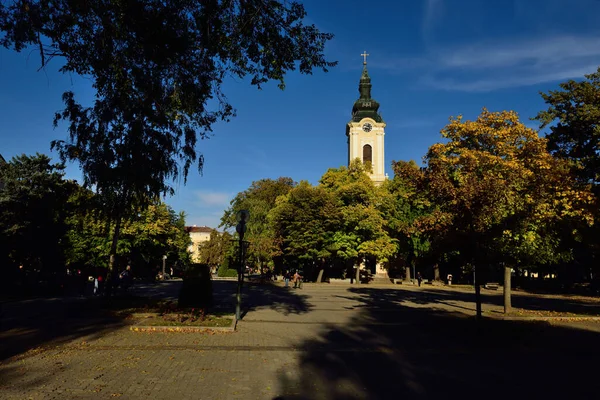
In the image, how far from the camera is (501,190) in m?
13.4

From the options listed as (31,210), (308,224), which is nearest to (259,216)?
(308,224)

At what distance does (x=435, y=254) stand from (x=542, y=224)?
217 inches

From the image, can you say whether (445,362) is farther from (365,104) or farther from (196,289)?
(365,104)

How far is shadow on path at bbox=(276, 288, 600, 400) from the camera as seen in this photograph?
652cm

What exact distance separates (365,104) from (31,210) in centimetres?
5400

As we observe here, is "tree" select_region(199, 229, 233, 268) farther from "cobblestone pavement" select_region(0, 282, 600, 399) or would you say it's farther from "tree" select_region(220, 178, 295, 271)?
"cobblestone pavement" select_region(0, 282, 600, 399)

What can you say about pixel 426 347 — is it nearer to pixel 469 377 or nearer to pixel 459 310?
pixel 469 377

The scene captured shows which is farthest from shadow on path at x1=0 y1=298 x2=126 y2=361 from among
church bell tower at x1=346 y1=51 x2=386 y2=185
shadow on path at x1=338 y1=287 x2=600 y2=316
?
church bell tower at x1=346 y1=51 x2=386 y2=185

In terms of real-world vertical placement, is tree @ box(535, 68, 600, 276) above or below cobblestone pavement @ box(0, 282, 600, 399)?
above

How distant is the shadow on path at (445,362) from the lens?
21.4 ft

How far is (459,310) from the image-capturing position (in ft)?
60.0

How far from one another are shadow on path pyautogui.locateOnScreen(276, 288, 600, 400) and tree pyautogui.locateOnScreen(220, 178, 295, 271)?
1079 inches

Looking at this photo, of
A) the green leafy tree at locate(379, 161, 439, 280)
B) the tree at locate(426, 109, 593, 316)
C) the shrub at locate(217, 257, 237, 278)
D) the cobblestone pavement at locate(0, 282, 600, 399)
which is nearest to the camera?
the cobblestone pavement at locate(0, 282, 600, 399)

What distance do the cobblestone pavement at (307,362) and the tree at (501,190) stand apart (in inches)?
122
